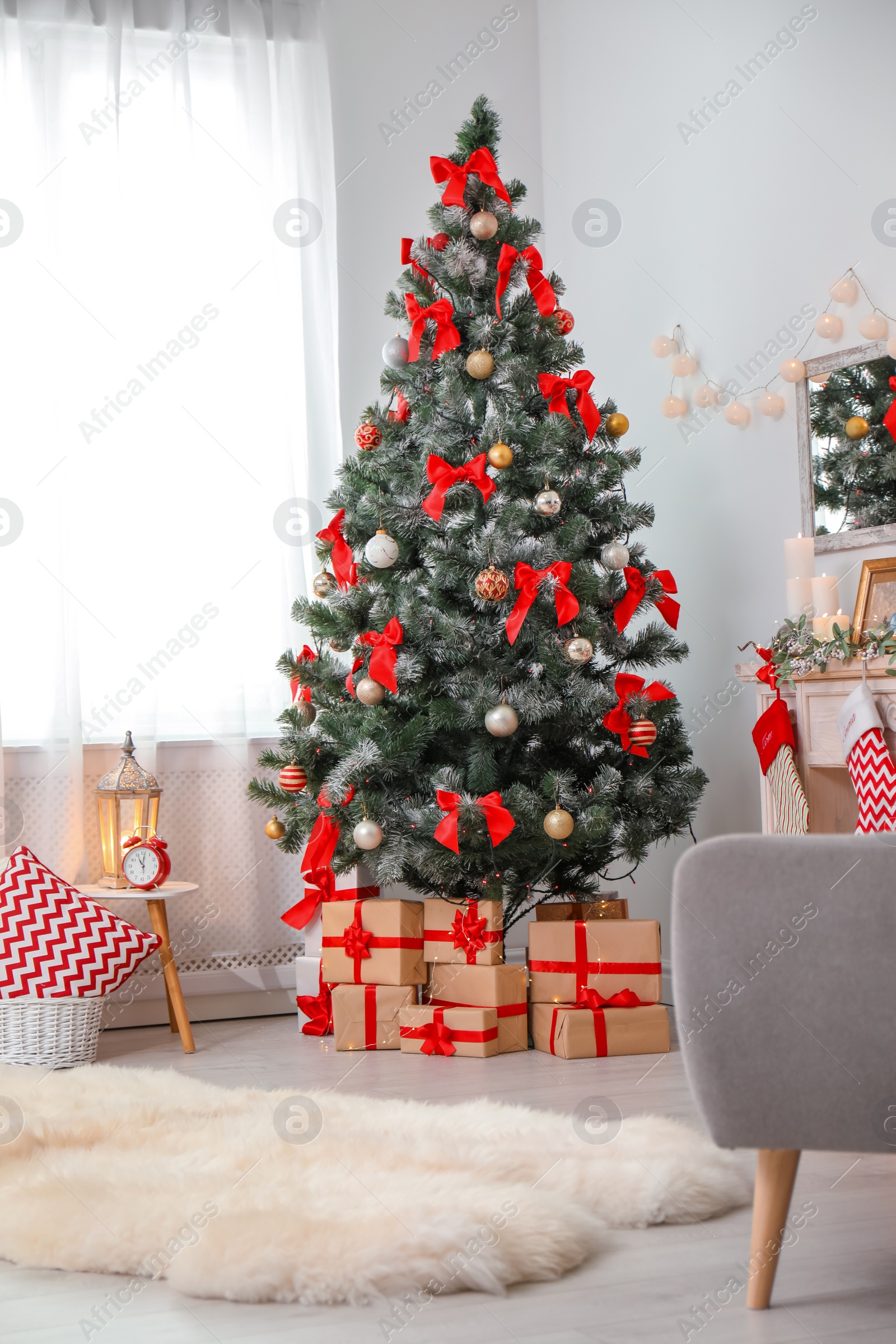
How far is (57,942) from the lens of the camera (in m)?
2.98

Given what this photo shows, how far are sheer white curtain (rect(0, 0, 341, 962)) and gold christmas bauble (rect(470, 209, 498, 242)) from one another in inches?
34.4

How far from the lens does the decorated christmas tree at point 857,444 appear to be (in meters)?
2.90

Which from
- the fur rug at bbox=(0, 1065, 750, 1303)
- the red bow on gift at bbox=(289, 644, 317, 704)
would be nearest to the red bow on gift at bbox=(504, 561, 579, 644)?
the red bow on gift at bbox=(289, 644, 317, 704)

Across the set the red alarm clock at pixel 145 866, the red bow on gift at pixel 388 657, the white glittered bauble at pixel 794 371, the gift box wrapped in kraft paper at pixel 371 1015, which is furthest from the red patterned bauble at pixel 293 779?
the white glittered bauble at pixel 794 371

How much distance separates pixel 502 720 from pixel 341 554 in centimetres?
67

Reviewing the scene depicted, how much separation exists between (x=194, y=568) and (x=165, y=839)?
82 centimetres

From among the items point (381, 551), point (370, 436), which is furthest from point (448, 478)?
point (370, 436)

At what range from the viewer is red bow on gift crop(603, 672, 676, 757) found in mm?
3037

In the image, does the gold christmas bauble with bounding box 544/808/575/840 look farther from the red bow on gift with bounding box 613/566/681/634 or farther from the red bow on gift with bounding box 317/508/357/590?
the red bow on gift with bounding box 317/508/357/590

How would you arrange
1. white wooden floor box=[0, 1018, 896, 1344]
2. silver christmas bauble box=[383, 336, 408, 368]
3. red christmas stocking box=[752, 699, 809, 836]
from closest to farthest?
1. white wooden floor box=[0, 1018, 896, 1344]
2. red christmas stocking box=[752, 699, 809, 836]
3. silver christmas bauble box=[383, 336, 408, 368]

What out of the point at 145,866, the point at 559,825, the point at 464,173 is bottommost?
the point at 145,866

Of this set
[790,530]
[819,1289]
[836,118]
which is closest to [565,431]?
[790,530]

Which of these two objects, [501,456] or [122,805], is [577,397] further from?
[122,805]

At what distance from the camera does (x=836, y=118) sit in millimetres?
3055
